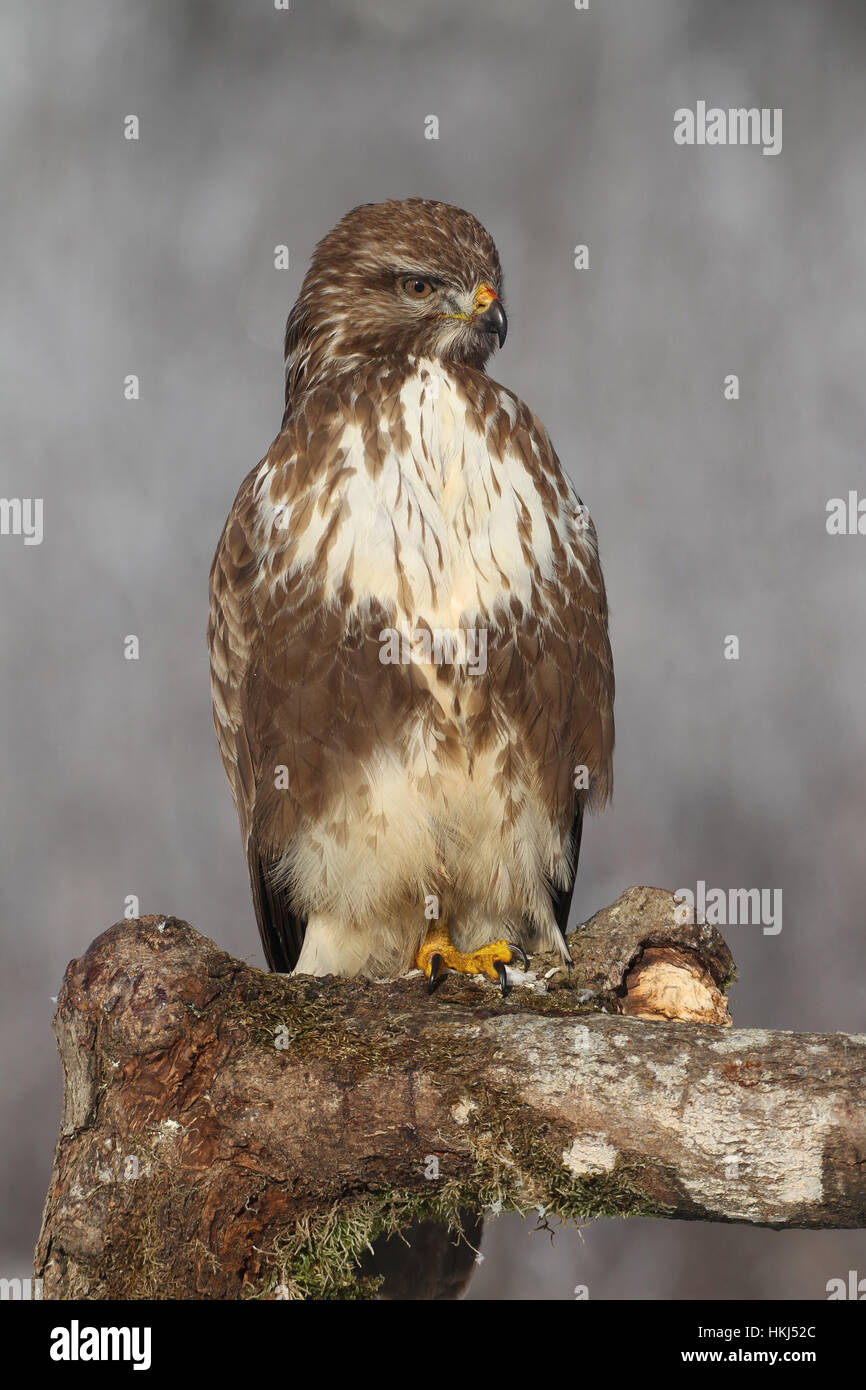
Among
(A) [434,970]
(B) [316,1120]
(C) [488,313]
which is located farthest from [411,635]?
(B) [316,1120]

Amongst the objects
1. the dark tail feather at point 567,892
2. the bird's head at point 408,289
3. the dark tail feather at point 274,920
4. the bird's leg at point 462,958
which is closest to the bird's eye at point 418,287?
the bird's head at point 408,289

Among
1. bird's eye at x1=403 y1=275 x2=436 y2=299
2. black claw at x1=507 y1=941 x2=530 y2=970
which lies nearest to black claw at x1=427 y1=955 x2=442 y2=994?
black claw at x1=507 y1=941 x2=530 y2=970

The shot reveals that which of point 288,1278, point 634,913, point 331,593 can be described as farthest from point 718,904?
point 288,1278

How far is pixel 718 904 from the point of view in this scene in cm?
625

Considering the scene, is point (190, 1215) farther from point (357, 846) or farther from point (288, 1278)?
point (357, 846)

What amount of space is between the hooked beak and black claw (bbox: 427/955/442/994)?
1992 millimetres

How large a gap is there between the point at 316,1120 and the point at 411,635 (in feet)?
4.64

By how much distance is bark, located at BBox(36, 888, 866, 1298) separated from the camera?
3059 mm

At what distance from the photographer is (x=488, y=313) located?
435 centimetres

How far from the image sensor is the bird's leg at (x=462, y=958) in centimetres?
414

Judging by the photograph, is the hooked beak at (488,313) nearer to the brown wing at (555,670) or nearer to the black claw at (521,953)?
the brown wing at (555,670)

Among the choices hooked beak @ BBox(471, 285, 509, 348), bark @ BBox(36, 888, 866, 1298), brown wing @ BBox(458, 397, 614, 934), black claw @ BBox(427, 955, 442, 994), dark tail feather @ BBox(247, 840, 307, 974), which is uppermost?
hooked beak @ BBox(471, 285, 509, 348)

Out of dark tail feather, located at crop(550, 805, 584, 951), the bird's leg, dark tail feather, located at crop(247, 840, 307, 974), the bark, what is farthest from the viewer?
dark tail feather, located at crop(550, 805, 584, 951)

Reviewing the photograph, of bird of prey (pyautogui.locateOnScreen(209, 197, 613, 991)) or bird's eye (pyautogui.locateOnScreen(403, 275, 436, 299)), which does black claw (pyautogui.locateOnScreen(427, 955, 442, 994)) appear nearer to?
bird of prey (pyautogui.locateOnScreen(209, 197, 613, 991))
